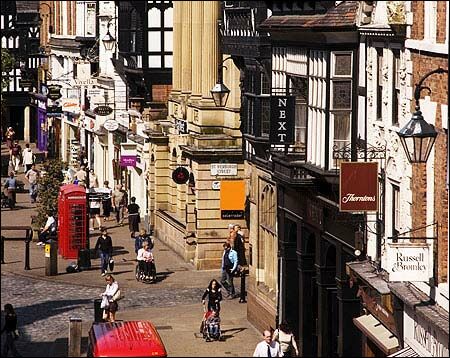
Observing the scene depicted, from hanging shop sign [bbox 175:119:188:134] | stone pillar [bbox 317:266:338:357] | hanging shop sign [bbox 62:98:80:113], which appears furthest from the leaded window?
stone pillar [bbox 317:266:338:357]

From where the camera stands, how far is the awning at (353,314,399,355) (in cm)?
2677

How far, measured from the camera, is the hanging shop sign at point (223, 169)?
4878cm

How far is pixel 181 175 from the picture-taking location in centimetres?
5081

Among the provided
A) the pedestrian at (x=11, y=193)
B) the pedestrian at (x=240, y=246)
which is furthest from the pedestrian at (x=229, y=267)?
the pedestrian at (x=11, y=193)

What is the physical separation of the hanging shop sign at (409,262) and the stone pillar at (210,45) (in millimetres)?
26853

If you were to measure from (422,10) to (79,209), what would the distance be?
2709 centimetres

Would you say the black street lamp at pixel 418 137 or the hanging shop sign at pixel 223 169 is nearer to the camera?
the black street lamp at pixel 418 137

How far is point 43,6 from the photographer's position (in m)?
109

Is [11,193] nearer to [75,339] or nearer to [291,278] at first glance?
[291,278]

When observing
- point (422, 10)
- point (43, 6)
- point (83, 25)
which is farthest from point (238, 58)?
point (43, 6)

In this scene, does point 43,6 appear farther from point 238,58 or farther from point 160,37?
point 238,58

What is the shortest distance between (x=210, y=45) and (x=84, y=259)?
797cm

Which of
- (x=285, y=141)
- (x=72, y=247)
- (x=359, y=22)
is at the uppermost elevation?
(x=359, y=22)

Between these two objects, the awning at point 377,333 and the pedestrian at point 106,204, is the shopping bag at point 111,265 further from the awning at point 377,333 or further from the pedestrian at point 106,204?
the awning at point 377,333
